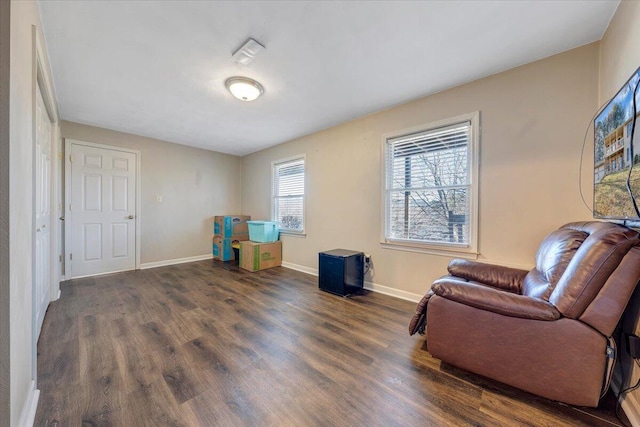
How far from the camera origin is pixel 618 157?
1403 mm

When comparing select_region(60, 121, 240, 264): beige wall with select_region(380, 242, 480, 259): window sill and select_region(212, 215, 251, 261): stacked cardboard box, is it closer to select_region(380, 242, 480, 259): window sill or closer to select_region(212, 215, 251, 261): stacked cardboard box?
select_region(212, 215, 251, 261): stacked cardboard box

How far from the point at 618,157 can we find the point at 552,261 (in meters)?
0.71

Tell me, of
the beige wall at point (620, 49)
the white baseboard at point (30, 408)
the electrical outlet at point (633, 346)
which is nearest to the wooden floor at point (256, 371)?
the white baseboard at point (30, 408)

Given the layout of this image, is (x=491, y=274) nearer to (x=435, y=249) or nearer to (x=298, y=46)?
(x=435, y=249)

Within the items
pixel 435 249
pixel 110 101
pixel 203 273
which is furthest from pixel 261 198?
pixel 435 249

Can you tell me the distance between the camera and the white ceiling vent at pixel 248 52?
6.15ft

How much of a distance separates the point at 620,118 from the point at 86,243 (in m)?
5.95

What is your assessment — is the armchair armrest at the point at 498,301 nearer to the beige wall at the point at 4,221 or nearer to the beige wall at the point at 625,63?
the beige wall at the point at 625,63

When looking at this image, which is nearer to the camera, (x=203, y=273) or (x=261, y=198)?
(x=203, y=273)

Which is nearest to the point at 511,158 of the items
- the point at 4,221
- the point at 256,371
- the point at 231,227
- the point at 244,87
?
the point at 244,87

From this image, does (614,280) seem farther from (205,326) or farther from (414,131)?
(205,326)

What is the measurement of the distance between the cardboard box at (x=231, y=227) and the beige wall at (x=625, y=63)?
16.4 feet

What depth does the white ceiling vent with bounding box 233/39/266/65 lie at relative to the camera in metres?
1.87

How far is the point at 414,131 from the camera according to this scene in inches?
111
